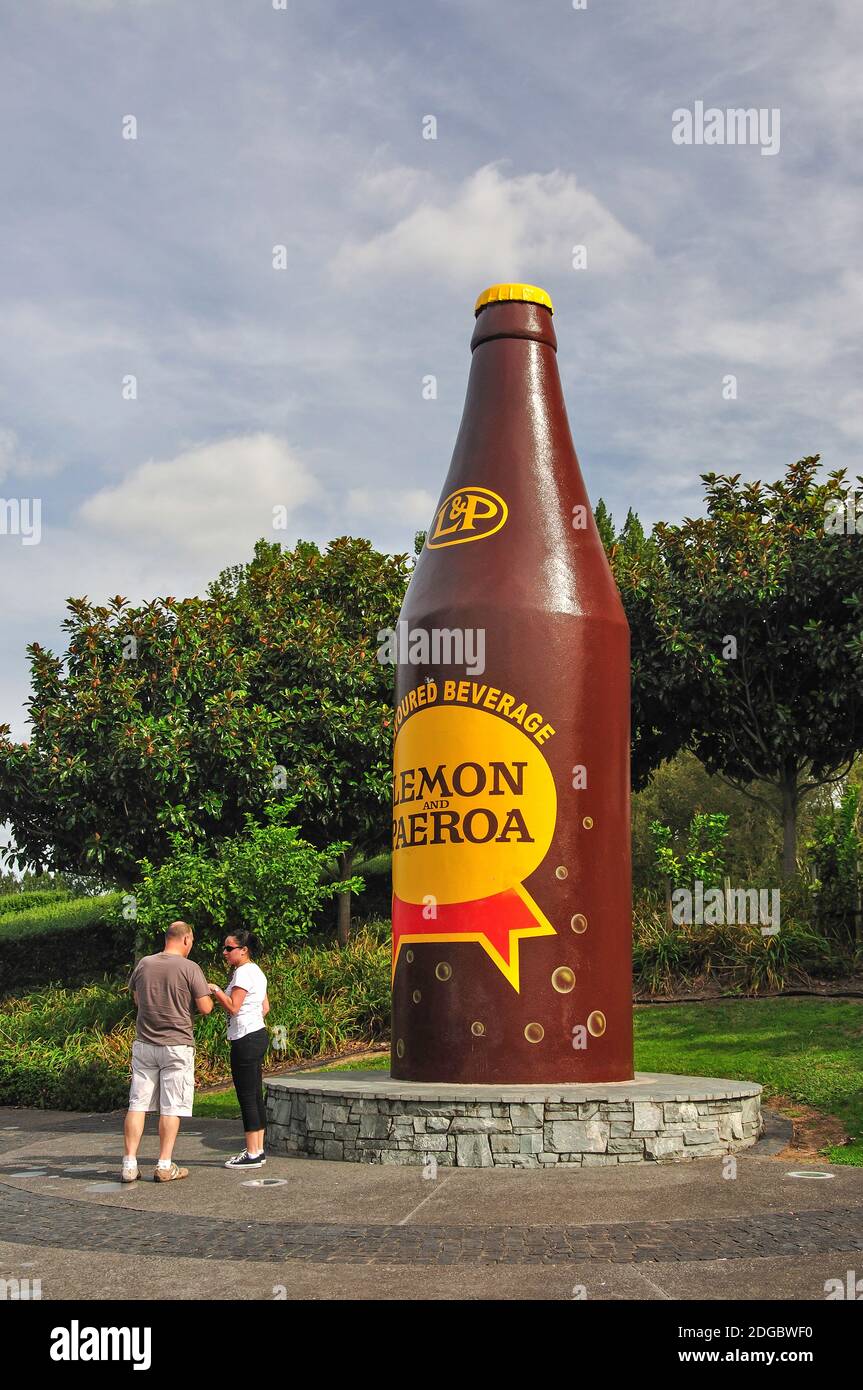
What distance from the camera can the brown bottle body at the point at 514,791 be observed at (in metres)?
11.7

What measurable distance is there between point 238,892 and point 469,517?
8.70m

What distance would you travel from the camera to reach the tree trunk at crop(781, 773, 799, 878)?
2205 cm

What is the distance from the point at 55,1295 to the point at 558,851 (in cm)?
656

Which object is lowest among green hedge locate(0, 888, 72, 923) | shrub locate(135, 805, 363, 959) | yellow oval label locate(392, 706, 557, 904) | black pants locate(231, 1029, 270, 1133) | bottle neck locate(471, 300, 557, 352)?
black pants locate(231, 1029, 270, 1133)

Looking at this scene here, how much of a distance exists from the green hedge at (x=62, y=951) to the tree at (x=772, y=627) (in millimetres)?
13181

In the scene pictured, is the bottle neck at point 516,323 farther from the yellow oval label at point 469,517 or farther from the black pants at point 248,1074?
the black pants at point 248,1074

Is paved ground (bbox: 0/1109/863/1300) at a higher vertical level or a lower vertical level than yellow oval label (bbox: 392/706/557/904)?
lower

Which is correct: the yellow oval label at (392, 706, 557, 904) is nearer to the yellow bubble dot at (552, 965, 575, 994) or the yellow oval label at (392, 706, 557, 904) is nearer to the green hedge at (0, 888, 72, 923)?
the yellow bubble dot at (552, 965, 575, 994)

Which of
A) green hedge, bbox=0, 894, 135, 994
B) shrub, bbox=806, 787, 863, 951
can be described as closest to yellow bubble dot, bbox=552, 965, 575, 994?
shrub, bbox=806, 787, 863, 951

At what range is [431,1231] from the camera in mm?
7812

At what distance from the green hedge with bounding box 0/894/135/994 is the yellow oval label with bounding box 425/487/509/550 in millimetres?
16345

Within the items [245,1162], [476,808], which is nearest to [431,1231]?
[245,1162]

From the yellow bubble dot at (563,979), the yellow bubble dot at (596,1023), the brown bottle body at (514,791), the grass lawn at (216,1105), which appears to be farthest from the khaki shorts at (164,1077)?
the grass lawn at (216,1105)
